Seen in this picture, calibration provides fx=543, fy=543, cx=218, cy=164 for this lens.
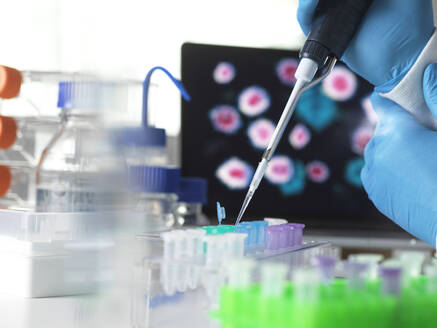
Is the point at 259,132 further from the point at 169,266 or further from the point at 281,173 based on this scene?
the point at 169,266

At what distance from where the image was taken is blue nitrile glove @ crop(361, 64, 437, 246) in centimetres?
91

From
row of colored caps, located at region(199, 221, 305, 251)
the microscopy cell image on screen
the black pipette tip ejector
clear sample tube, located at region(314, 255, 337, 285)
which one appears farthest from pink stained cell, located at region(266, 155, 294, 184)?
clear sample tube, located at region(314, 255, 337, 285)

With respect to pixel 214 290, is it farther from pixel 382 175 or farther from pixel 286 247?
pixel 382 175

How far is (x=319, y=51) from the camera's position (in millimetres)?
783

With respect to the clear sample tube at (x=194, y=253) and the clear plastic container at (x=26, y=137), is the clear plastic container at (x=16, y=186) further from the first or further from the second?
the clear sample tube at (x=194, y=253)

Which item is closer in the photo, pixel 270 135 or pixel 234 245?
pixel 234 245

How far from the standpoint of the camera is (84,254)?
557mm

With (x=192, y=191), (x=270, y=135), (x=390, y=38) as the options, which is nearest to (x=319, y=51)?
(x=390, y=38)

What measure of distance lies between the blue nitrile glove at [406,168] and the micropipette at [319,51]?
219 mm

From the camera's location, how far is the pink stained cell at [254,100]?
2283 millimetres

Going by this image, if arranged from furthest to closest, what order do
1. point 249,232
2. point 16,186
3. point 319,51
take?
point 16,186
point 319,51
point 249,232

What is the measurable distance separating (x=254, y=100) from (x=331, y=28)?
4.90ft

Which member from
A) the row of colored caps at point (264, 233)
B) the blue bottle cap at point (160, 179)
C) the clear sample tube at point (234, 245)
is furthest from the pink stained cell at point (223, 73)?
the clear sample tube at point (234, 245)

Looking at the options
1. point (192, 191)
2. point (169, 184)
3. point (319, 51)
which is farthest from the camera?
point (192, 191)
